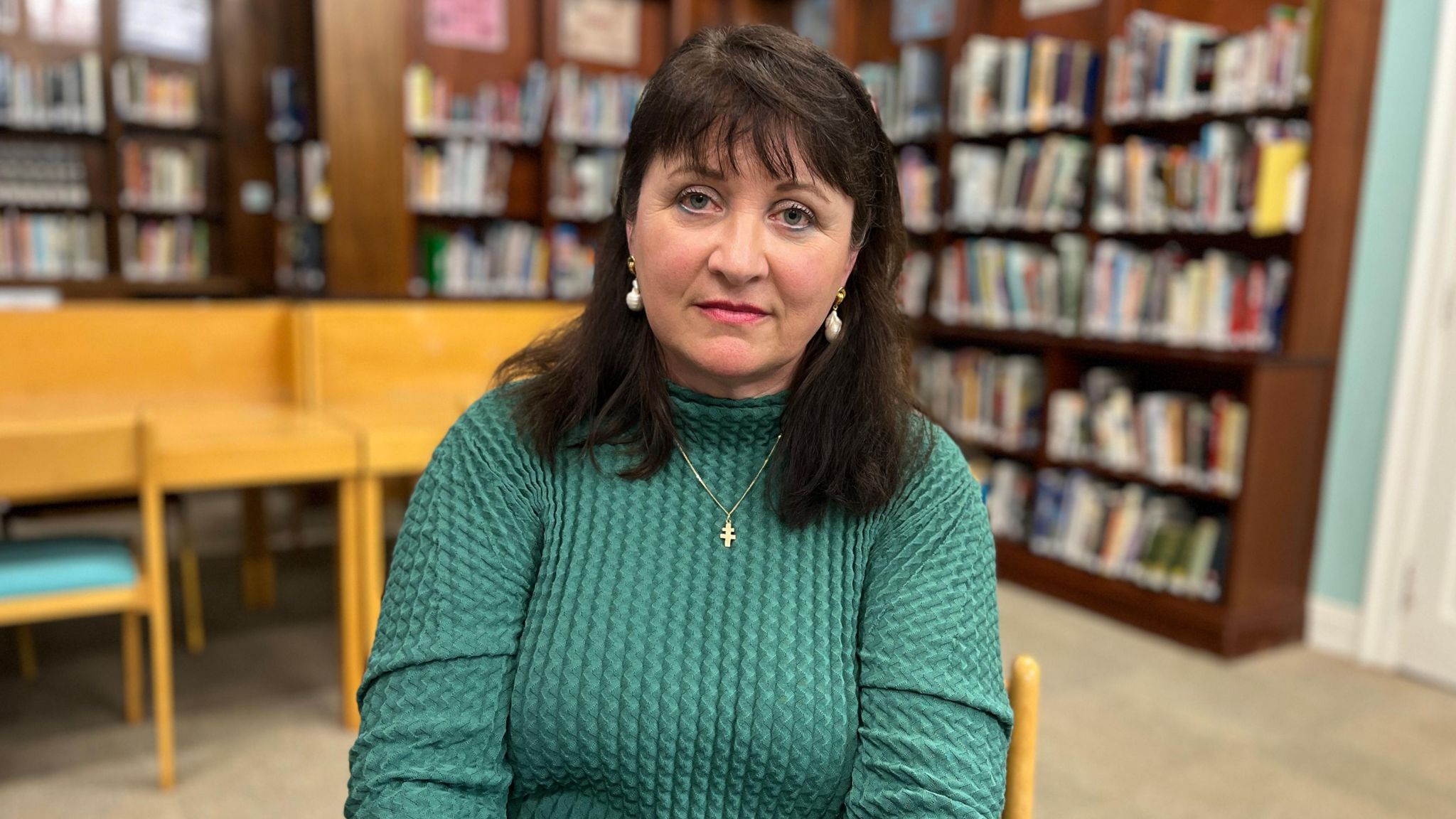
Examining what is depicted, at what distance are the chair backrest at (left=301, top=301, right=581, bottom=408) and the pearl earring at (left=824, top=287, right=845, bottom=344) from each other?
1913 millimetres

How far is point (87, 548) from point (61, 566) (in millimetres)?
103

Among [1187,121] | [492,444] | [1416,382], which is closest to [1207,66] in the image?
[1187,121]

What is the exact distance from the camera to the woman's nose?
2.99 ft

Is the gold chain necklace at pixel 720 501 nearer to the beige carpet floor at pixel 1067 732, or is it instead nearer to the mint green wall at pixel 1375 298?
the beige carpet floor at pixel 1067 732

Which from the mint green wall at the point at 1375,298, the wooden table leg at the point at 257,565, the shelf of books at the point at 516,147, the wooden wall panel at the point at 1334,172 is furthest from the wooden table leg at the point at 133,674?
the mint green wall at the point at 1375,298

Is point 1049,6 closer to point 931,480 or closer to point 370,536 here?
point 370,536

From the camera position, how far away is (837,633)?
3.22 feet

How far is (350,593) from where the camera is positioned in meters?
2.43

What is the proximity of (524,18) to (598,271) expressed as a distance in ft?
13.7

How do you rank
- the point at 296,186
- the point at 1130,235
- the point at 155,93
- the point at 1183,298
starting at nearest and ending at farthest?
1. the point at 1183,298
2. the point at 1130,235
3. the point at 296,186
4. the point at 155,93

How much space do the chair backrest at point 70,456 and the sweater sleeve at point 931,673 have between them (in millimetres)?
1654

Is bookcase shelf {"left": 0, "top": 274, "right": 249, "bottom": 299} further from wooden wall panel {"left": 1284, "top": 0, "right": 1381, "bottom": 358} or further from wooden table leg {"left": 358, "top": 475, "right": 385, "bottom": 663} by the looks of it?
wooden wall panel {"left": 1284, "top": 0, "right": 1381, "bottom": 358}

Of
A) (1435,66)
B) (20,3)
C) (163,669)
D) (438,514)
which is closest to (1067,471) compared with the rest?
(1435,66)

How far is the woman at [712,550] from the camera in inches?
36.2
